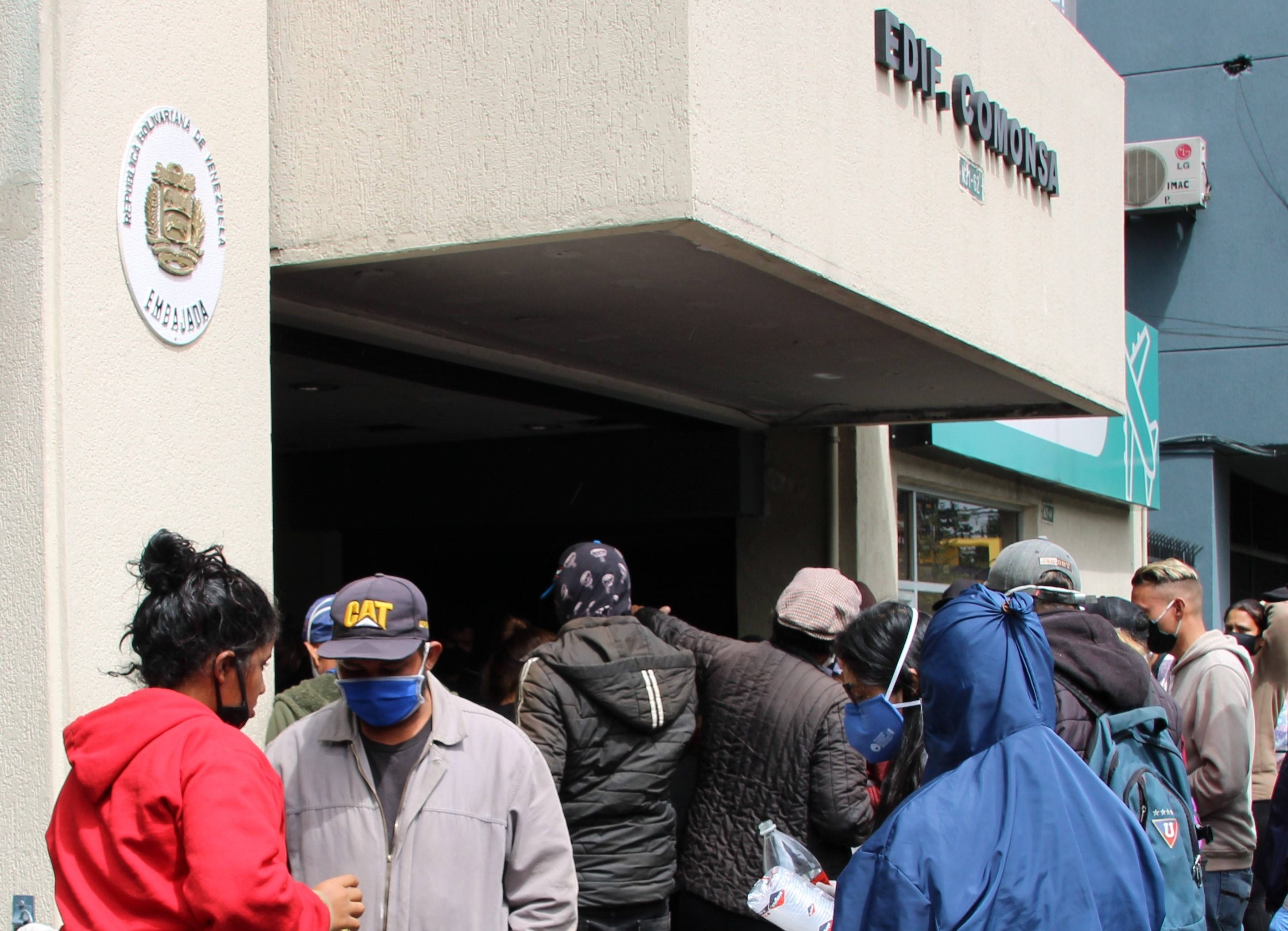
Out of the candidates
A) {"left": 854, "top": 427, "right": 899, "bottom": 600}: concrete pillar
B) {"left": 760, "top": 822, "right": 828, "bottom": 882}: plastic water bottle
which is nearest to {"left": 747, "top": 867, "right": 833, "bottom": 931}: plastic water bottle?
{"left": 760, "top": 822, "right": 828, "bottom": 882}: plastic water bottle

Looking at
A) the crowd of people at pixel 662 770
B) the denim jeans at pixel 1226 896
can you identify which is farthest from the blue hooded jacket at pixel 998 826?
the denim jeans at pixel 1226 896

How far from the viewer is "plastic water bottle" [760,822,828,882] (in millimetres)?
3492

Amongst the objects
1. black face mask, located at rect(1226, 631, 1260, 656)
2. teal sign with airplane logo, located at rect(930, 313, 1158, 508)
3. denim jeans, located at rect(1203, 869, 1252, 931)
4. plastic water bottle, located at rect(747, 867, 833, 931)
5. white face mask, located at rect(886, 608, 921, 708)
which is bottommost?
denim jeans, located at rect(1203, 869, 1252, 931)

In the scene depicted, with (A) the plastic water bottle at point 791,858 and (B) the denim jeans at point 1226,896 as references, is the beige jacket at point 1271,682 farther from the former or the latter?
(A) the plastic water bottle at point 791,858

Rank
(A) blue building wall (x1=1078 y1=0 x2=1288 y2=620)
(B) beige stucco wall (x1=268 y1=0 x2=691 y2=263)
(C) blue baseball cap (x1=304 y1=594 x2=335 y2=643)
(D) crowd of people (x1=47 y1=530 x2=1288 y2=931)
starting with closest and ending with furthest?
(D) crowd of people (x1=47 y1=530 x2=1288 y2=931), (C) blue baseball cap (x1=304 y1=594 x2=335 y2=643), (B) beige stucco wall (x1=268 y1=0 x2=691 y2=263), (A) blue building wall (x1=1078 y1=0 x2=1288 y2=620)

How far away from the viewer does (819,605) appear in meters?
4.35

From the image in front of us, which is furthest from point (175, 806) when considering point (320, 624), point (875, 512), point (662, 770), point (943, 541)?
point (943, 541)

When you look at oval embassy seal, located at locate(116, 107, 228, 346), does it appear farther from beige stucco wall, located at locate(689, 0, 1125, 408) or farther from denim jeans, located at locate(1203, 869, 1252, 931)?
denim jeans, located at locate(1203, 869, 1252, 931)

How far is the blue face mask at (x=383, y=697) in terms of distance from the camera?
117 inches

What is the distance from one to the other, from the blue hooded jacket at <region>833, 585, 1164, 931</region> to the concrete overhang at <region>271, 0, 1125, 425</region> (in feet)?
6.91

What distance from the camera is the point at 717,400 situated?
7.88m

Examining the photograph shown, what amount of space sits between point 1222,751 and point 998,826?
321cm

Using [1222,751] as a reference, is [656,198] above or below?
above

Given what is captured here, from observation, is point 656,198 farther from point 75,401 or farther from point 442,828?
point 442,828
